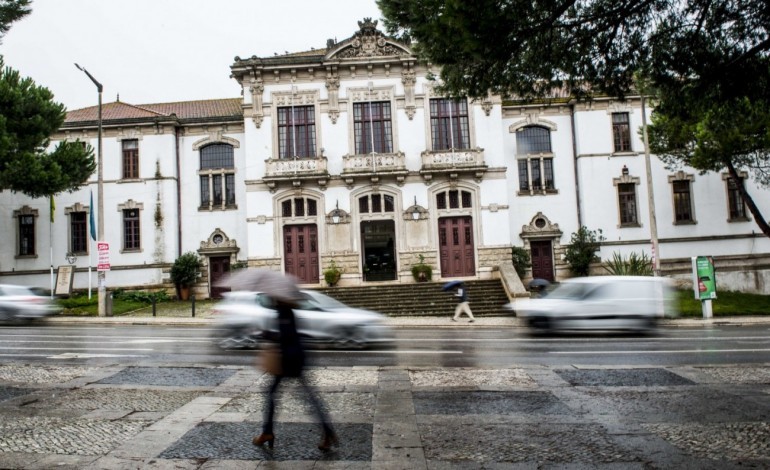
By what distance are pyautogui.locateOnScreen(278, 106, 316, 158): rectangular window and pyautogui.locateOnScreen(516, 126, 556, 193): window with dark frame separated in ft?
37.0

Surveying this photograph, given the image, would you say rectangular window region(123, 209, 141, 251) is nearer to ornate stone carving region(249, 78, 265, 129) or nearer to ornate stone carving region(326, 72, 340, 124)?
ornate stone carving region(249, 78, 265, 129)

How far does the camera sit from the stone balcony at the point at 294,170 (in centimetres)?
2883

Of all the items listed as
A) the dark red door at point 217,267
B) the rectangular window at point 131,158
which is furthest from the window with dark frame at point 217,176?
the rectangular window at point 131,158

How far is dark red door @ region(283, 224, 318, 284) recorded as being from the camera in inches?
1153

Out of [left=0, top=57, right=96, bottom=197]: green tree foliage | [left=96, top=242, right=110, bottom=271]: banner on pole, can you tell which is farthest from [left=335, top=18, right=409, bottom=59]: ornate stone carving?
[left=96, top=242, right=110, bottom=271]: banner on pole

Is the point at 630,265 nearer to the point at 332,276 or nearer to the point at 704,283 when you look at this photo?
the point at 704,283

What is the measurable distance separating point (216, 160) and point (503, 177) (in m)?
15.7

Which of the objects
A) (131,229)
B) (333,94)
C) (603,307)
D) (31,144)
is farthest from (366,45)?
(603,307)

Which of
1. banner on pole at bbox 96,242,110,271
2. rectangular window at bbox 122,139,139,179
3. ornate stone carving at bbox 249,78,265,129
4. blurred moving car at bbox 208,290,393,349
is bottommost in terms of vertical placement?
blurred moving car at bbox 208,290,393,349

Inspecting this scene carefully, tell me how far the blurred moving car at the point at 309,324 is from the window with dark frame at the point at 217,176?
60.2 feet

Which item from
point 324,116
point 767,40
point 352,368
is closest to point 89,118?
point 324,116

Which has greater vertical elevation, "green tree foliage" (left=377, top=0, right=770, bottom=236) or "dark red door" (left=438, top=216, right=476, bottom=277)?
"green tree foliage" (left=377, top=0, right=770, bottom=236)

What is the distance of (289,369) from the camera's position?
5.61m

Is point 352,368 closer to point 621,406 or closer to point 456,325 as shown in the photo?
point 621,406
